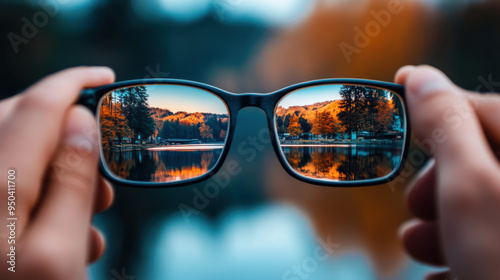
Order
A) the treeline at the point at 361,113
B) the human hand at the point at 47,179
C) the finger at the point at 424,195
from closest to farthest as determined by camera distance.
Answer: the human hand at the point at 47,179, the finger at the point at 424,195, the treeline at the point at 361,113

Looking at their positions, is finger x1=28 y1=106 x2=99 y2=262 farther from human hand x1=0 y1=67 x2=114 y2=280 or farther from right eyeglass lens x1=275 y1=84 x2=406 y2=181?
right eyeglass lens x1=275 y1=84 x2=406 y2=181

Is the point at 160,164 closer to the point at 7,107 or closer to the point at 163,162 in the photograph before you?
the point at 163,162

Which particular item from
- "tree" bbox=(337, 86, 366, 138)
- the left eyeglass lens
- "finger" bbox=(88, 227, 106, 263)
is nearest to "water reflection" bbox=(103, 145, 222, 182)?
the left eyeglass lens

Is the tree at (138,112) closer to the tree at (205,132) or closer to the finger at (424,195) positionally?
the tree at (205,132)

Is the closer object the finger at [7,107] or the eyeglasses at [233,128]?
the finger at [7,107]

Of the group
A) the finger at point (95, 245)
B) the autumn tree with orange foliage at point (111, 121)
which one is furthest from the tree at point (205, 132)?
the finger at point (95, 245)

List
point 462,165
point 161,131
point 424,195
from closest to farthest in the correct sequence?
1. point 462,165
2. point 424,195
3. point 161,131

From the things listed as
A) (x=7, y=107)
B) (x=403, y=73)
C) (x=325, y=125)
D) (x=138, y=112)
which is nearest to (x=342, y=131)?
(x=325, y=125)
